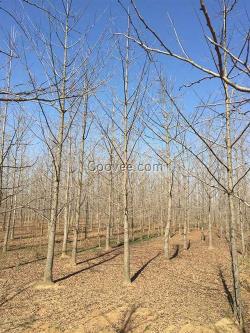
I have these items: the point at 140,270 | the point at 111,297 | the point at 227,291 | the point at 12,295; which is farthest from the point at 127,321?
the point at 140,270

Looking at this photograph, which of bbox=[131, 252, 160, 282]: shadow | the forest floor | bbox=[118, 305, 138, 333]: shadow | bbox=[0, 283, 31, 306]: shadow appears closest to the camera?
bbox=[118, 305, 138, 333]: shadow

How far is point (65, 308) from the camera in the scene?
21.2 ft

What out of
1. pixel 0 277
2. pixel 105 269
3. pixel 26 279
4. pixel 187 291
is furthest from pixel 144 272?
pixel 0 277

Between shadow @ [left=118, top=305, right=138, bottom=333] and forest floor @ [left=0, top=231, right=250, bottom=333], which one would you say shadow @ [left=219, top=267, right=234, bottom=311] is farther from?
shadow @ [left=118, top=305, right=138, bottom=333]

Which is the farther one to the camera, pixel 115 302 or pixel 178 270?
pixel 178 270

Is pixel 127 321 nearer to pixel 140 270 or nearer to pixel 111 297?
pixel 111 297

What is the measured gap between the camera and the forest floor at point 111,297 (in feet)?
18.8

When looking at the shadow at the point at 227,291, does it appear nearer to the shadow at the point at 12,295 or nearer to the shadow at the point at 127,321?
the shadow at the point at 127,321

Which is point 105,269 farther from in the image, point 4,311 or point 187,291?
point 4,311

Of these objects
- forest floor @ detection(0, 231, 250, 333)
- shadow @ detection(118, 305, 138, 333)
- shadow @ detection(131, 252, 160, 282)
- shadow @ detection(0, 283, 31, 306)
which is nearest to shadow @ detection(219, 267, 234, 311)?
forest floor @ detection(0, 231, 250, 333)

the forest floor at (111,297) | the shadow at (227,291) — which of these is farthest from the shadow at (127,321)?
the shadow at (227,291)

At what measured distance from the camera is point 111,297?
23.7 feet

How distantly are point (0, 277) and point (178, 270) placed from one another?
5.85m

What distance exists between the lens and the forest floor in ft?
18.8
